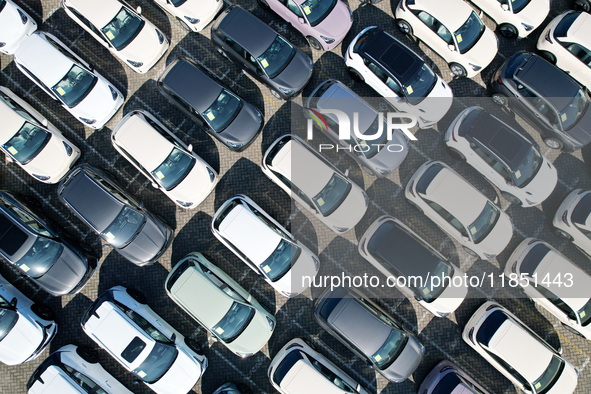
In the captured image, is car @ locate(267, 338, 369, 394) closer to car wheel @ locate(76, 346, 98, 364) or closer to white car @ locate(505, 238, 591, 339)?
car wheel @ locate(76, 346, 98, 364)

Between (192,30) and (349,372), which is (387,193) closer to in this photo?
(349,372)

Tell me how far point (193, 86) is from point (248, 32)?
2567 millimetres

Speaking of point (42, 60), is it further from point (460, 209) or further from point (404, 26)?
point (460, 209)

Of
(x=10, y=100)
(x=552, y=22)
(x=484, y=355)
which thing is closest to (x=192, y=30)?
(x=10, y=100)

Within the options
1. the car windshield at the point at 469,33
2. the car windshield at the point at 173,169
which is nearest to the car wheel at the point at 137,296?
the car windshield at the point at 173,169

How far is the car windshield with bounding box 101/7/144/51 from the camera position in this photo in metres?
13.7

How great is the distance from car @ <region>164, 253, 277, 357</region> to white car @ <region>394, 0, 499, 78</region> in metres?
11.0

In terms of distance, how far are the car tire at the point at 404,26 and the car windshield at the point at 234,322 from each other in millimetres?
11325

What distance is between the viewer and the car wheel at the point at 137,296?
1376cm

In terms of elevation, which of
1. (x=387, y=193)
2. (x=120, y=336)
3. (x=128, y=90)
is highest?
(x=387, y=193)

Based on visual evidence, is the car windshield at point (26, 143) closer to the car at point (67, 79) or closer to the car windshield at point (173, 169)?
the car at point (67, 79)

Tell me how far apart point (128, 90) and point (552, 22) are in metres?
15.4

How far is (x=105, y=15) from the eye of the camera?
13.6 m

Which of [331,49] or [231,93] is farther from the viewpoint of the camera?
[331,49]
